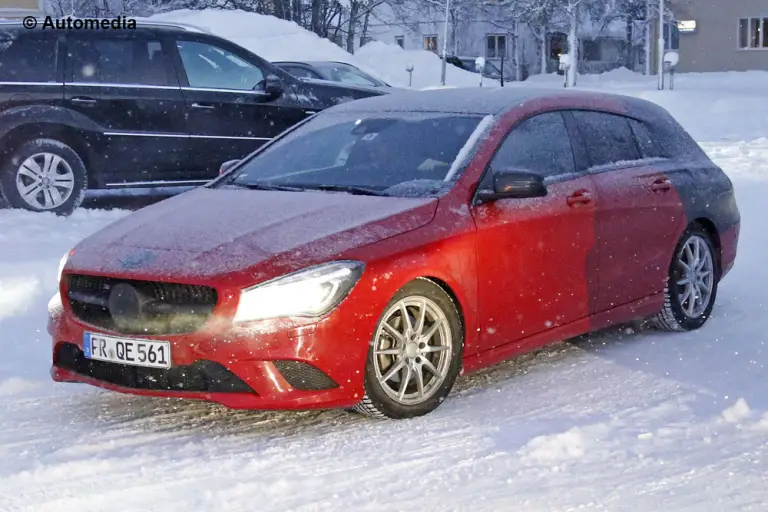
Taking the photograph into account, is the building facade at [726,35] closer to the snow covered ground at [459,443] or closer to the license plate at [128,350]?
the snow covered ground at [459,443]

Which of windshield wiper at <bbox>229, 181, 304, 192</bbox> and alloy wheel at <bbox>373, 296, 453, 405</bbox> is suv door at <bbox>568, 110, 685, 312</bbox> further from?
windshield wiper at <bbox>229, 181, 304, 192</bbox>

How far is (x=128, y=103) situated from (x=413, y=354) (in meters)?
6.73

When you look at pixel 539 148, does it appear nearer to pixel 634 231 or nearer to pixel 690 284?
pixel 634 231

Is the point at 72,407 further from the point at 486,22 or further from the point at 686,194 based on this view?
the point at 486,22

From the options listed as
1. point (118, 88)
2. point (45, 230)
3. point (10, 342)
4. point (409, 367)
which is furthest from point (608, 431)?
point (118, 88)

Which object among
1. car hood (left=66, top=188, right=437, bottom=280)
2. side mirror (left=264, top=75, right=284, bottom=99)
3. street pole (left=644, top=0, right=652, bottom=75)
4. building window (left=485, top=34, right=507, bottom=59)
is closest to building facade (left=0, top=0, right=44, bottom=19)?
side mirror (left=264, top=75, right=284, bottom=99)

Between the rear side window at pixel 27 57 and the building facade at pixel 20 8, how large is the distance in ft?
72.9

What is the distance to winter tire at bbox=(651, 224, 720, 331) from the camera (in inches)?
288

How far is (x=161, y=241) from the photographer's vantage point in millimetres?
5430

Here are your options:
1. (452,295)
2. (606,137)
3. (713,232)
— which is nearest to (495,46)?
(713,232)

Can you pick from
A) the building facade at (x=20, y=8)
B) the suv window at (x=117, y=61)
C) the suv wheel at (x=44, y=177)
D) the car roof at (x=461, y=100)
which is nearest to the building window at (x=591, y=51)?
the building facade at (x=20, y=8)

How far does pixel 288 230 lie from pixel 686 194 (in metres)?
2.93

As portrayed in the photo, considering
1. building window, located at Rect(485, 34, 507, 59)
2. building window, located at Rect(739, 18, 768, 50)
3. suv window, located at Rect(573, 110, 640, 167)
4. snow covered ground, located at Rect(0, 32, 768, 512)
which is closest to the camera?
snow covered ground, located at Rect(0, 32, 768, 512)

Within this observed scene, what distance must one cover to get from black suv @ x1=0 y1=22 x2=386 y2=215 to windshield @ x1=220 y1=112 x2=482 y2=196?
4825 mm
